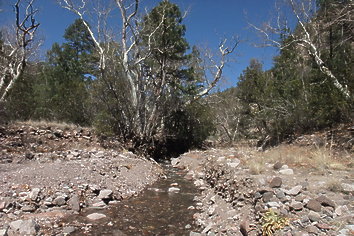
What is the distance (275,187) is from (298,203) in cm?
88

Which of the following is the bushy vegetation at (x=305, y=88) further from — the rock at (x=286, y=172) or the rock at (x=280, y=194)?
the rock at (x=280, y=194)

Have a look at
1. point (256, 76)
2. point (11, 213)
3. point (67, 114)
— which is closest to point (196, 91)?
point (256, 76)

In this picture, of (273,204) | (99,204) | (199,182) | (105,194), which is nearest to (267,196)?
(273,204)

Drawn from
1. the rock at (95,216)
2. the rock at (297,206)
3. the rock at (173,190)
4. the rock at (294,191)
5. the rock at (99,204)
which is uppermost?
the rock at (294,191)

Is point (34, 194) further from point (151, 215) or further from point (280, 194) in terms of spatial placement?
point (280, 194)

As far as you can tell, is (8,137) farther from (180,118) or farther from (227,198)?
(180,118)

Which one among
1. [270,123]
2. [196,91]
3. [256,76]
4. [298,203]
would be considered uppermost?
[256,76]

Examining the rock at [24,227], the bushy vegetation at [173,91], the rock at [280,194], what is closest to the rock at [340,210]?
the rock at [280,194]

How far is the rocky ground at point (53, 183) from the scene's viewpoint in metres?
4.81

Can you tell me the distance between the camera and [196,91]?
18188mm

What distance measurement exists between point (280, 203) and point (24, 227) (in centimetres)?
403

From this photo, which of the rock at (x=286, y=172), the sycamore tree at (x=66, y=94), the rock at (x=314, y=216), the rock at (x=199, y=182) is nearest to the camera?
the rock at (x=314, y=216)

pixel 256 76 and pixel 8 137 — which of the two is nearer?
pixel 8 137

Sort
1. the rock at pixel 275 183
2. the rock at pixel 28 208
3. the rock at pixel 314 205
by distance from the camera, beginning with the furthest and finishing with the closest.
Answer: the rock at pixel 28 208 < the rock at pixel 275 183 < the rock at pixel 314 205
